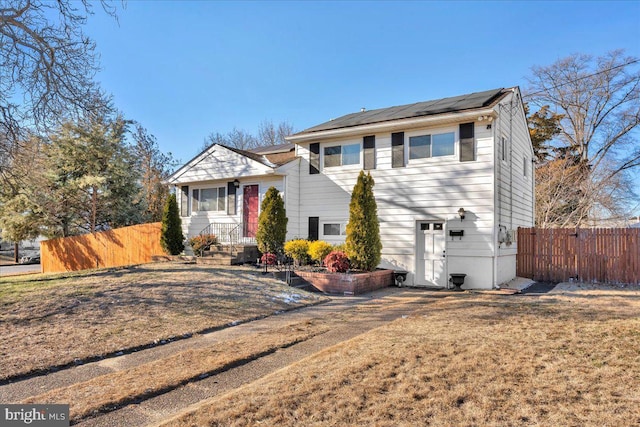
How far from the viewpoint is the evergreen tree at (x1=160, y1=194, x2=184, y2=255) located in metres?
15.1

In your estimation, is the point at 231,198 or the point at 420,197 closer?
the point at 420,197

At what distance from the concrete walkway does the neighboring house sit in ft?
13.1

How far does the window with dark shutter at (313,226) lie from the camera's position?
13.9 m

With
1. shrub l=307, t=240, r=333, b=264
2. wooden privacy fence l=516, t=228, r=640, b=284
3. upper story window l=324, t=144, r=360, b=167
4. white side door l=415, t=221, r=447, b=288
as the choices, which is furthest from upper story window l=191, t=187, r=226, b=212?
wooden privacy fence l=516, t=228, r=640, b=284

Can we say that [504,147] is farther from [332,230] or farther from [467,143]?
[332,230]

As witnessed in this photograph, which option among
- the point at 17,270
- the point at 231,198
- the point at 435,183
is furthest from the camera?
the point at 17,270

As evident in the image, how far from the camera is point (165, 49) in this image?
12117 mm

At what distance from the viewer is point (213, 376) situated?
414 cm

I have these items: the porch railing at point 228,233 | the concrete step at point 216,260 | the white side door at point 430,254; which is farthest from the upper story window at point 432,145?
the concrete step at point 216,260

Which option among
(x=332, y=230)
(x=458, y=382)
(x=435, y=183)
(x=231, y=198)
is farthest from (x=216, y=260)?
(x=458, y=382)

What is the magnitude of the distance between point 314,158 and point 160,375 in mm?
10891

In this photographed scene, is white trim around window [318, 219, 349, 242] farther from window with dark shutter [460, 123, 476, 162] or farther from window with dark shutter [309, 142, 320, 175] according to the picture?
window with dark shutter [460, 123, 476, 162]

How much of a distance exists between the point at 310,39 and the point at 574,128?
797 inches

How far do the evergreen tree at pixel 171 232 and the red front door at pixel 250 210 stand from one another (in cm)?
294
